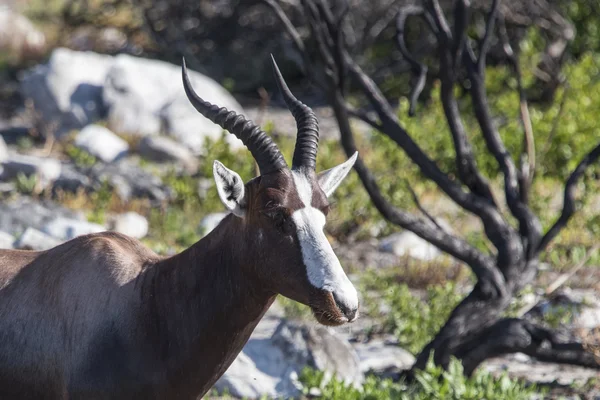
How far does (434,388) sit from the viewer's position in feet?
21.5

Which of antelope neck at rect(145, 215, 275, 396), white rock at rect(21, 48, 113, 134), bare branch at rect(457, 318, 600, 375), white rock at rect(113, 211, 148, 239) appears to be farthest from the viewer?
white rock at rect(21, 48, 113, 134)

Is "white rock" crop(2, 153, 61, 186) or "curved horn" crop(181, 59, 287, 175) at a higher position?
"curved horn" crop(181, 59, 287, 175)

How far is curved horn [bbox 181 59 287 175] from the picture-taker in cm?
506

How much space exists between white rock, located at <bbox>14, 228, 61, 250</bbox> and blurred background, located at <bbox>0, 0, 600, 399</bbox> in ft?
0.13

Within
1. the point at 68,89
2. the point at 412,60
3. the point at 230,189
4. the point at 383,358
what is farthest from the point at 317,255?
the point at 68,89

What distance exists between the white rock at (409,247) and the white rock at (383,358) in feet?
8.16

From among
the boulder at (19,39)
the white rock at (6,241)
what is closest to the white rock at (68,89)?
the boulder at (19,39)

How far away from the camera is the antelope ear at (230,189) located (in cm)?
498

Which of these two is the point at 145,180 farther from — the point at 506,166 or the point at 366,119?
the point at 506,166

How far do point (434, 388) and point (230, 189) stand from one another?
229 cm

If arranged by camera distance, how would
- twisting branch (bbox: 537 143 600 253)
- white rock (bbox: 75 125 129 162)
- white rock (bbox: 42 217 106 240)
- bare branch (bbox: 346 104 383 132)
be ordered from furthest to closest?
white rock (bbox: 75 125 129 162), white rock (bbox: 42 217 106 240), bare branch (bbox: 346 104 383 132), twisting branch (bbox: 537 143 600 253)

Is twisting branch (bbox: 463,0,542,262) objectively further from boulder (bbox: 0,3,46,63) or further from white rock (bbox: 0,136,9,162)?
boulder (bbox: 0,3,46,63)

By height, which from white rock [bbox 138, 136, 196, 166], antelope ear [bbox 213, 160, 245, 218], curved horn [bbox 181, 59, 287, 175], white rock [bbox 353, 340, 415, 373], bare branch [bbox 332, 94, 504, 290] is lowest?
white rock [bbox 138, 136, 196, 166]

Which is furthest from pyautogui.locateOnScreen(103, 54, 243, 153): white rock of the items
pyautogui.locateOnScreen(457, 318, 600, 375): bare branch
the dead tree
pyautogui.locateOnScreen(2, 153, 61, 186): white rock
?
pyautogui.locateOnScreen(457, 318, 600, 375): bare branch
